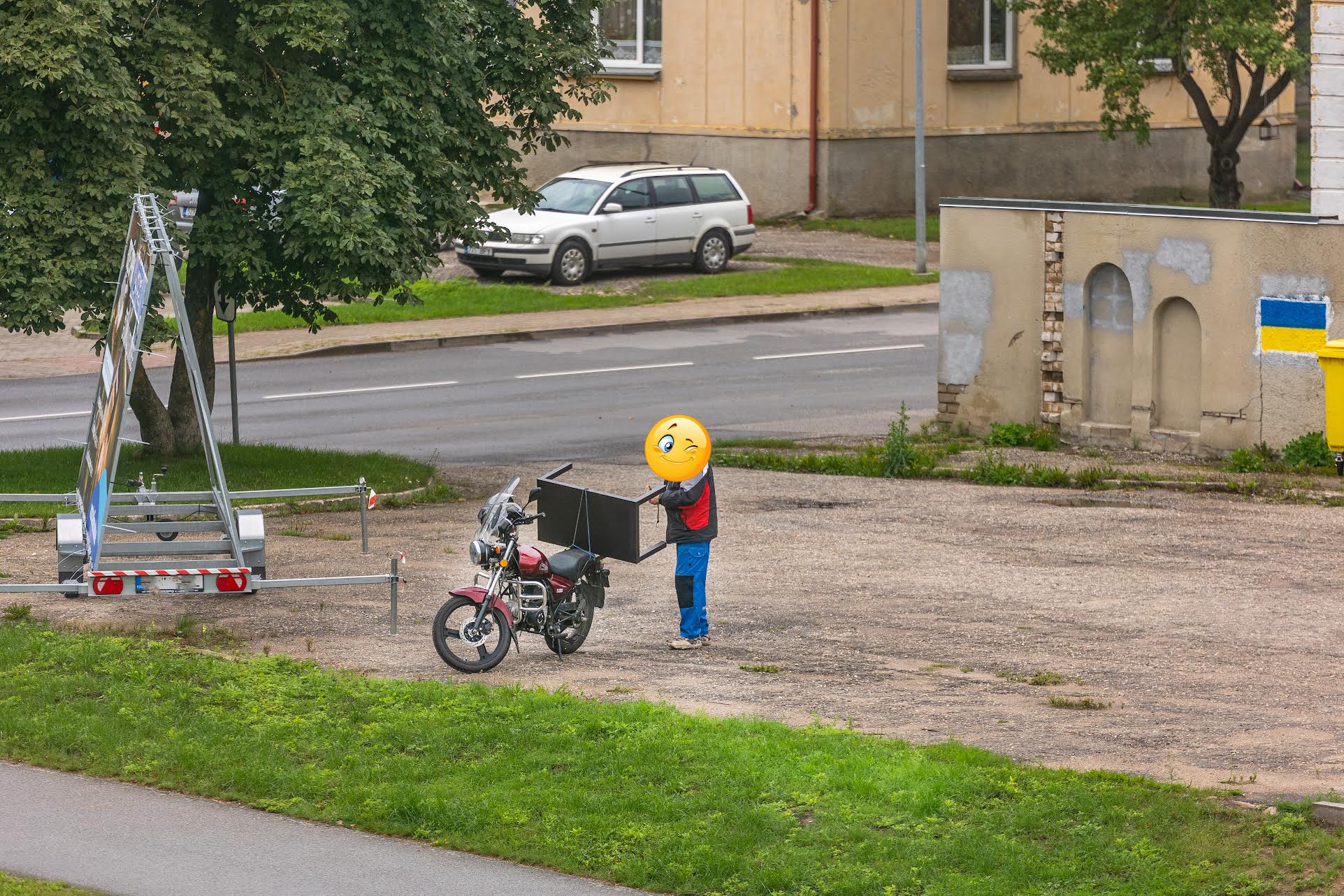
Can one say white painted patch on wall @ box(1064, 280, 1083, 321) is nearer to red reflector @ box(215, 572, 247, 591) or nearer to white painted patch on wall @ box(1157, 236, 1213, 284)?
white painted patch on wall @ box(1157, 236, 1213, 284)

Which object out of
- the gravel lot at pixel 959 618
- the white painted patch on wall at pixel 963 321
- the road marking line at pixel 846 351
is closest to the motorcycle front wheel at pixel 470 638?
the gravel lot at pixel 959 618

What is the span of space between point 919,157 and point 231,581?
23743 mm

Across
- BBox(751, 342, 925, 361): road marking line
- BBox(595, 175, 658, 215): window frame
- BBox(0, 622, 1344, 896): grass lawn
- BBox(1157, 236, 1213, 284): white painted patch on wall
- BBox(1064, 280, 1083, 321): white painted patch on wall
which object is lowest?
BBox(0, 622, 1344, 896): grass lawn

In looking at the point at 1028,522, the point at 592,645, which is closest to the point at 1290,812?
the point at 592,645

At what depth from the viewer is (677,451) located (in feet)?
35.1

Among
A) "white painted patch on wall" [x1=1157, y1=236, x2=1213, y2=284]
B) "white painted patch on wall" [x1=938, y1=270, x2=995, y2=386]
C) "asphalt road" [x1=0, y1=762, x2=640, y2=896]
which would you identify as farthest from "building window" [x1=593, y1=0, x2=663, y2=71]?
"asphalt road" [x1=0, y1=762, x2=640, y2=896]

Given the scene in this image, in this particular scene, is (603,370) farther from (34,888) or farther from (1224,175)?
(34,888)

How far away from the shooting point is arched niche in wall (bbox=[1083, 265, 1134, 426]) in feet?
59.2

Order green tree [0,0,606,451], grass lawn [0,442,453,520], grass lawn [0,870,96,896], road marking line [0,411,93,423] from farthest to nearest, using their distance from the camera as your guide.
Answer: road marking line [0,411,93,423], grass lawn [0,442,453,520], green tree [0,0,606,451], grass lawn [0,870,96,896]

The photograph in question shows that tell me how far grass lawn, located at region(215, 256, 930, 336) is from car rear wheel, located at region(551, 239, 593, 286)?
1.56ft

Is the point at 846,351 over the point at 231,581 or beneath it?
over

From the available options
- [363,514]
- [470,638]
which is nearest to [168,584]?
[470,638]

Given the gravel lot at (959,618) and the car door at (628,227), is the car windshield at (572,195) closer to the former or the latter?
the car door at (628,227)

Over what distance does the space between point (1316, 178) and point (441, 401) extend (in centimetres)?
1003
